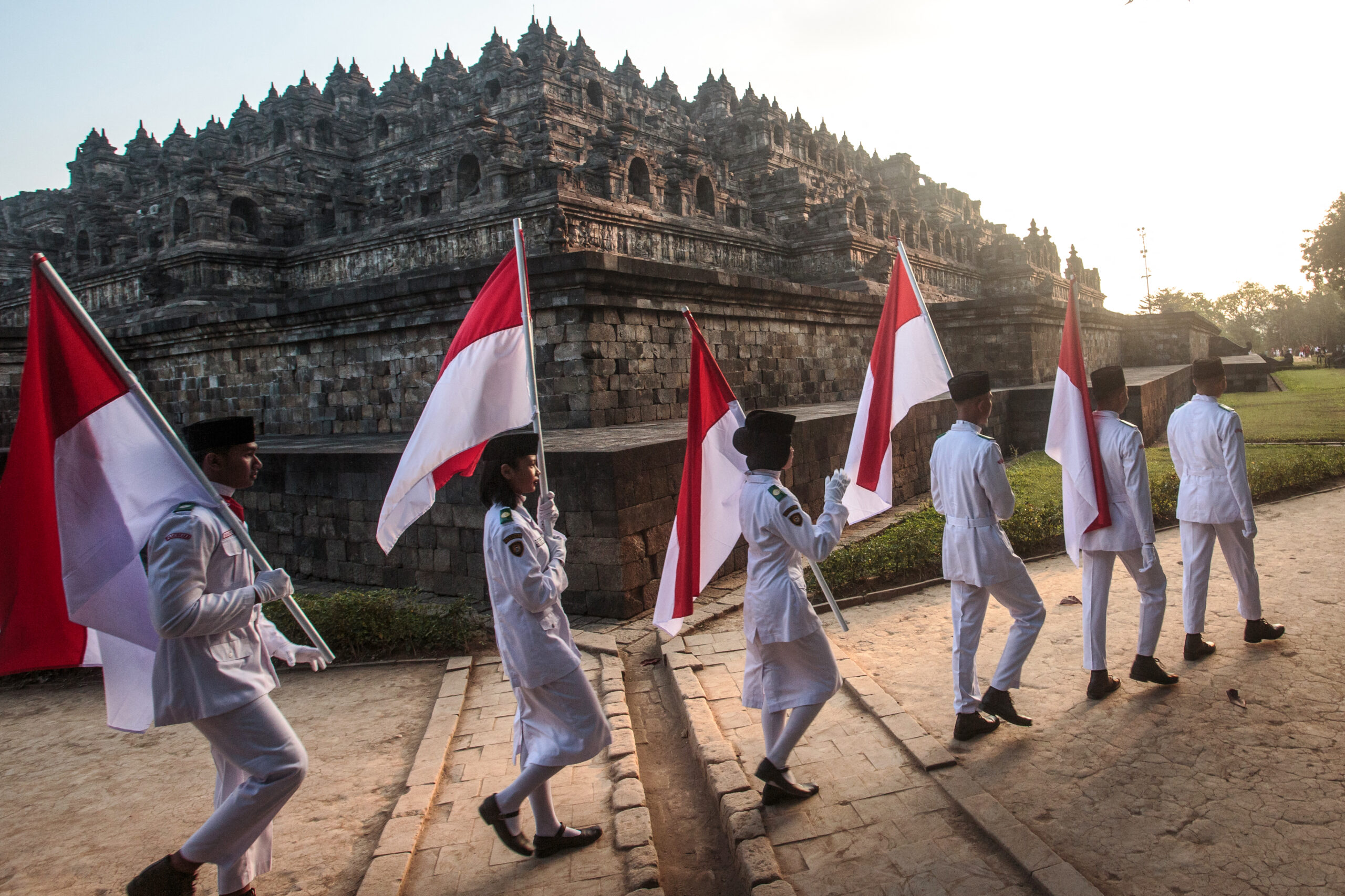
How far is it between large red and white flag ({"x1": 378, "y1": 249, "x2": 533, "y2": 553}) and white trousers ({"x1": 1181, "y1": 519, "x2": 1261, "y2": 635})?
144 inches

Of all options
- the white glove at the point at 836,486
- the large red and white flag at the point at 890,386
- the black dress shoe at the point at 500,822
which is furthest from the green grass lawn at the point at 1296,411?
the black dress shoe at the point at 500,822

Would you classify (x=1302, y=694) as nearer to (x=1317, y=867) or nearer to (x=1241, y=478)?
(x=1241, y=478)

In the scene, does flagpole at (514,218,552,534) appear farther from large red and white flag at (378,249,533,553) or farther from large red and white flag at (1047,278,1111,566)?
large red and white flag at (1047,278,1111,566)

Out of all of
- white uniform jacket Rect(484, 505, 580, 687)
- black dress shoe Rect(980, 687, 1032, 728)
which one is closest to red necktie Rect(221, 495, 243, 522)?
white uniform jacket Rect(484, 505, 580, 687)

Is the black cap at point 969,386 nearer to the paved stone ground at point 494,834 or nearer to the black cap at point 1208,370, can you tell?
the black cap at point 1208,370

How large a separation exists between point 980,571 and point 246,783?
9.92ft

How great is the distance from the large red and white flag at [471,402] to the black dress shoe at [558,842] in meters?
1.33

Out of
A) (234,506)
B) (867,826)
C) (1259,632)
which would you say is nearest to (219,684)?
(234,506)

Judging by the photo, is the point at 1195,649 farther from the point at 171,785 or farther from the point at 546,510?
the point at 171,785

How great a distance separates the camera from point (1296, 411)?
1803 cm

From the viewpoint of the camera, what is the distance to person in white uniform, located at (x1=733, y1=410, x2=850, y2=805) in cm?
331

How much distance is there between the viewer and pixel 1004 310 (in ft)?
57.1

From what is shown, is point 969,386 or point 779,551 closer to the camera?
point 779,551

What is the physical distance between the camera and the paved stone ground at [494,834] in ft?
9.73
